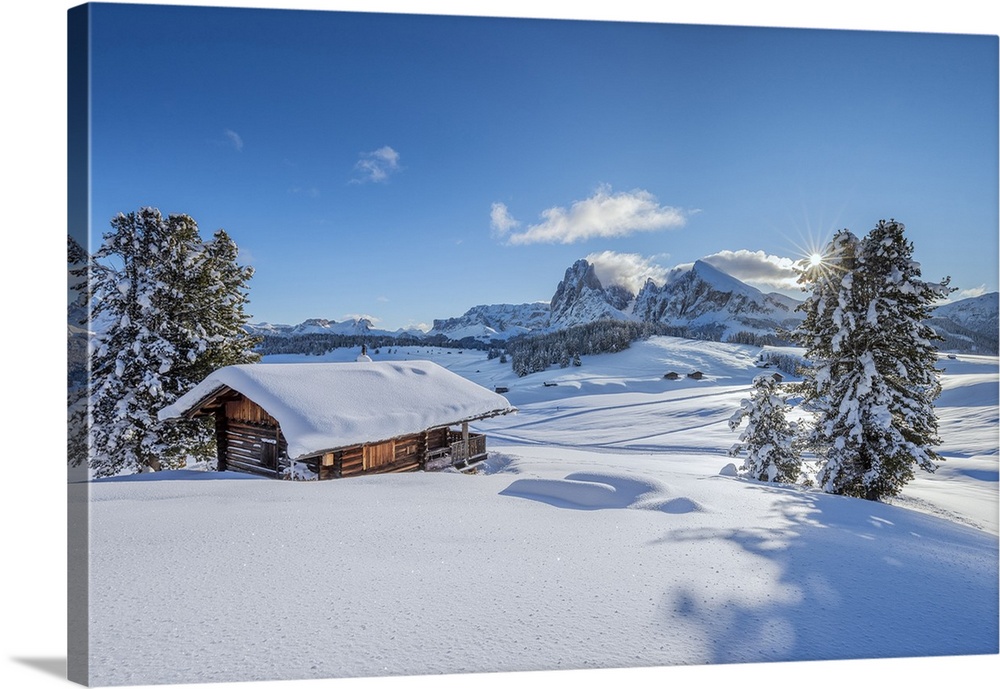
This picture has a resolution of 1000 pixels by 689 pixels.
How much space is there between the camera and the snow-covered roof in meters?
6.30

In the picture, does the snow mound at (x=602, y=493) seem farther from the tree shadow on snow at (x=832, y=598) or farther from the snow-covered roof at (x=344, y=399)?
the snow-covered roof at (x=344, y=399)

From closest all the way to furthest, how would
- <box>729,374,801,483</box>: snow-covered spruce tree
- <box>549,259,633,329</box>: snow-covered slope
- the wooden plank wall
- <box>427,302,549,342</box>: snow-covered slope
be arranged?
1. the wooden plank wall
2. <box>729,374,801,483</box>: snow-covered spruce tree
3. <box>549,259,633,329</box>: snow-covered slope
4. <box>427,302,549,342</box>: snow-covered slope

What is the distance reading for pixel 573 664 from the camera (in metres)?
2.73

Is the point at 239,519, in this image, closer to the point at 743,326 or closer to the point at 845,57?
the point at 845,57

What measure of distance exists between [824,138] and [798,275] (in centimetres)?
542

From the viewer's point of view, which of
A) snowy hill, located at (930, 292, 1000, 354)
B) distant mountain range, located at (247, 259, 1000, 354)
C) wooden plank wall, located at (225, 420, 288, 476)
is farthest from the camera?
wooden plank wall, located at (225, 420, 288, 476)

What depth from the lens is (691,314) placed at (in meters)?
62.8

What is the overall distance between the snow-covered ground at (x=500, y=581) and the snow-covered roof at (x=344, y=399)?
3.35ft

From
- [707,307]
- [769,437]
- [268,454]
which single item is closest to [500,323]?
[707,307]

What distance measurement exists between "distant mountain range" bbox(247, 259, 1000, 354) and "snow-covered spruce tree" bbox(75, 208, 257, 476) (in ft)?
7.03

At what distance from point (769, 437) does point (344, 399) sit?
11.4 m

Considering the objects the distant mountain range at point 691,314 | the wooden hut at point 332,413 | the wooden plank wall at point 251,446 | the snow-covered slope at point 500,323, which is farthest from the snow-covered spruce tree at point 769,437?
the snow-covered slope at point 500,323

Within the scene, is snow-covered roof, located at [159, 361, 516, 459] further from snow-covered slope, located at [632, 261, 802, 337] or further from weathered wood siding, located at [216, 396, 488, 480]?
snow-covered slope, located at [632, 261, 802, 337]

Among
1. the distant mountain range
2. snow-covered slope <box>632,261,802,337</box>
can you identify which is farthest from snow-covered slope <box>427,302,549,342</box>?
snow-covered slope <box>632,261,802,337</box>
